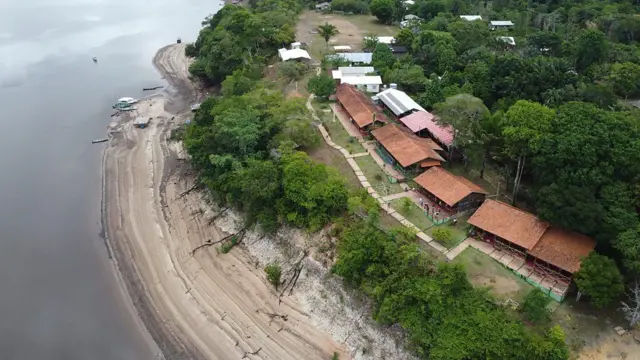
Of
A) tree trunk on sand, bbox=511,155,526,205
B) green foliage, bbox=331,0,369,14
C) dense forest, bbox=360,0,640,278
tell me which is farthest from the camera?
green foliage, bbox=331,0,369,14

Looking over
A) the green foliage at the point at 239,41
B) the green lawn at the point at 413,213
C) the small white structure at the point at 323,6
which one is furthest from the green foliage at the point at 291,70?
the small white structure at the point at 323,6

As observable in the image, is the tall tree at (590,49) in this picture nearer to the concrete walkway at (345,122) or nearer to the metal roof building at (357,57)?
the metal roof building at (357,57)

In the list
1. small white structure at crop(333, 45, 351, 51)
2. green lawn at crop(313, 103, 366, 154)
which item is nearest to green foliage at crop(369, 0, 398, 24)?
small white structure at crop(333, 45, 351, 51)

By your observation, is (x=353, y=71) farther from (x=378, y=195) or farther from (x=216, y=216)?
(x=216, y=216)

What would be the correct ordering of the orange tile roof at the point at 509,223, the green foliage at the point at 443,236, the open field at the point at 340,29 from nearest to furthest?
the orange tile roof at the point at 509,223 < the green foliage at the point at 443,236 < the open field at the point at 340,29

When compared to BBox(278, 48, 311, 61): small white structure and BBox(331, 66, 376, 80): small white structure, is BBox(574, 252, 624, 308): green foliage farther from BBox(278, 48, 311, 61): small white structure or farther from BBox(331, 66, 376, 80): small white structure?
BBox(278, 48, 311, 61): small white structure

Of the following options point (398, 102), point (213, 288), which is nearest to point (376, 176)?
point (398, 102)

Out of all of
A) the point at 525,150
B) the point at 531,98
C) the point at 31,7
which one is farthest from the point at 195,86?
the point at 31,7
